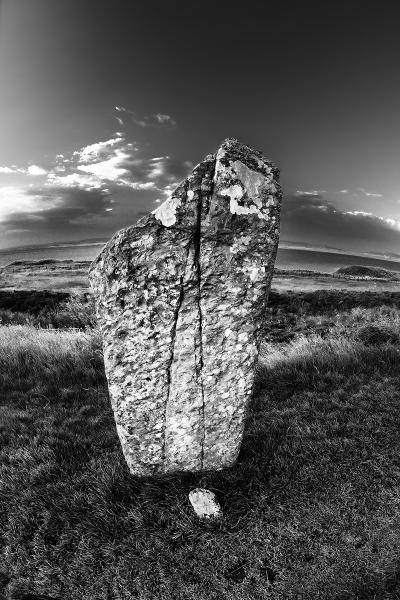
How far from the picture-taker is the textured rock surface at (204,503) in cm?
392

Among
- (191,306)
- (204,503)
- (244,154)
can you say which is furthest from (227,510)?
(244,154)

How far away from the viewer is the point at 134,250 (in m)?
3.80

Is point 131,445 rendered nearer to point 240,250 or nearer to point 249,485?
point 249,485

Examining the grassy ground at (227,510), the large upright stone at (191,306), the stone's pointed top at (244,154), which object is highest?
the stone's pointed top at (244,154)

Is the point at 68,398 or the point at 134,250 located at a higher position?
the point at 134,250

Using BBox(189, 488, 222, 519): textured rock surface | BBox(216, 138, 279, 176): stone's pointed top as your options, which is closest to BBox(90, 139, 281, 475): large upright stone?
BBox(216, 138, 279, 176): stone's pointed top

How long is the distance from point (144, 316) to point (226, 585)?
106 inches

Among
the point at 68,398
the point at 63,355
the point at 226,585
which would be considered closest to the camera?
the point at 226,585

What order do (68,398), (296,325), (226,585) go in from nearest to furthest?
(226,585) < (68,398) < (296,325)

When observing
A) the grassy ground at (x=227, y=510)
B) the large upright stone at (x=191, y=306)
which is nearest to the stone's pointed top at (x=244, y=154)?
the large upright stone at (x=191, y=306)

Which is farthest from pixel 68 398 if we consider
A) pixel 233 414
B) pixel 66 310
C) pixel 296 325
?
pixel 66 310

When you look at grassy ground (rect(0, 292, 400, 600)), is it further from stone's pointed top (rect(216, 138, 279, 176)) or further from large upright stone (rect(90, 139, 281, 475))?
stone's pointed top (rect(216, 138, 279, 176))

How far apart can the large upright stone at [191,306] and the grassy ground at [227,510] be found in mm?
636

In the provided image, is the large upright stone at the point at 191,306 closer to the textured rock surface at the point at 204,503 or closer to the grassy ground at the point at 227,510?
the textured rock surface at the point at 204,503
